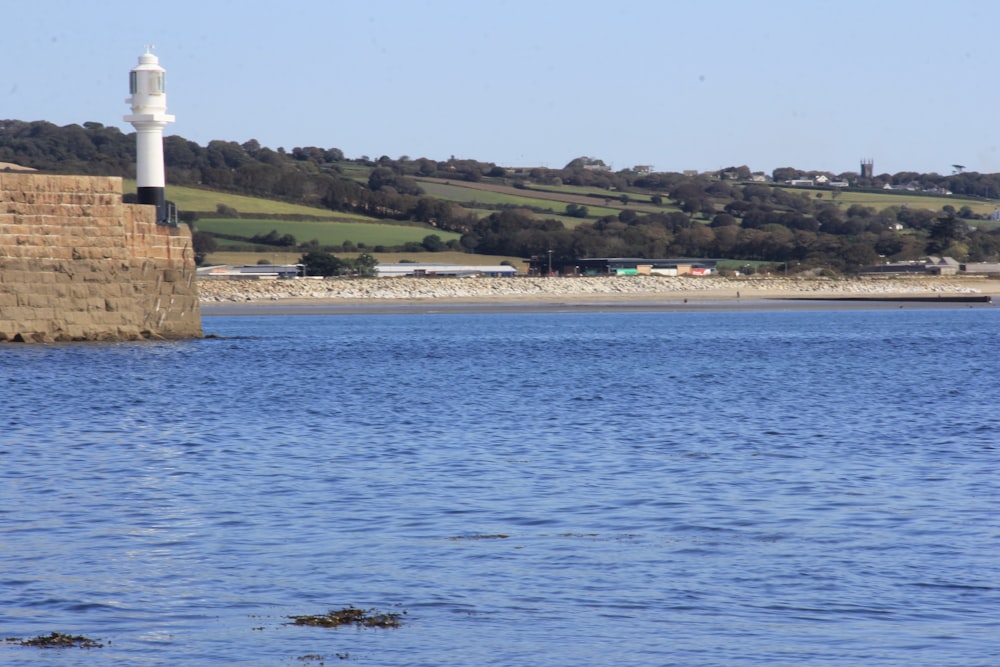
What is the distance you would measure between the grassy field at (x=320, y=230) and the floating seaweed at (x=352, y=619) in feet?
411

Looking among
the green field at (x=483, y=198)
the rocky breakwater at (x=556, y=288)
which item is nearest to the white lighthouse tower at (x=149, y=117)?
the rocky breakwater at (x=556, y=288)

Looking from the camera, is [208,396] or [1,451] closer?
[1,451]

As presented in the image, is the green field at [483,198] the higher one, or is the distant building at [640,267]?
the green field at [483,198]

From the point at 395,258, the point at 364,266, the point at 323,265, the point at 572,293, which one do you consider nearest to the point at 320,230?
the point at 395,258

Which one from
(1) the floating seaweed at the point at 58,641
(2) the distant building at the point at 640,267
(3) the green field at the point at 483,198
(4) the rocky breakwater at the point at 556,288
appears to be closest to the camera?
(1) the floating seaweed at the point at 58,641

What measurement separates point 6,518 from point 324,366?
29.2m

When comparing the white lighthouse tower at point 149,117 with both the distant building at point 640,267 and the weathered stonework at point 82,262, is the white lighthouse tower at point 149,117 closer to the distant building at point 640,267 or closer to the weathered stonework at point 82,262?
the weathered stonework at point 82,262

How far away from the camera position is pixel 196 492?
1548 cm

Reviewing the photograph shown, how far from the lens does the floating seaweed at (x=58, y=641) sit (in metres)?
8.79

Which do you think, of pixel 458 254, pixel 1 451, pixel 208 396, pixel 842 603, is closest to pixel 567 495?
pixel 842 603

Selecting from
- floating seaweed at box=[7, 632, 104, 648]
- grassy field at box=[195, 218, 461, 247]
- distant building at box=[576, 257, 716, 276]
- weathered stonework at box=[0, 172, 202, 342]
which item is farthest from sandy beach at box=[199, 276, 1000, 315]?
floating seaweed at box=[7, 632, 104, 648]

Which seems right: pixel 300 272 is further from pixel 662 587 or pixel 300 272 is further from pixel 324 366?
pixel 662 587

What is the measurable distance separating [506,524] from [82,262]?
32.8 m

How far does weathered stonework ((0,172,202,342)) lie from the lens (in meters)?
41.1
